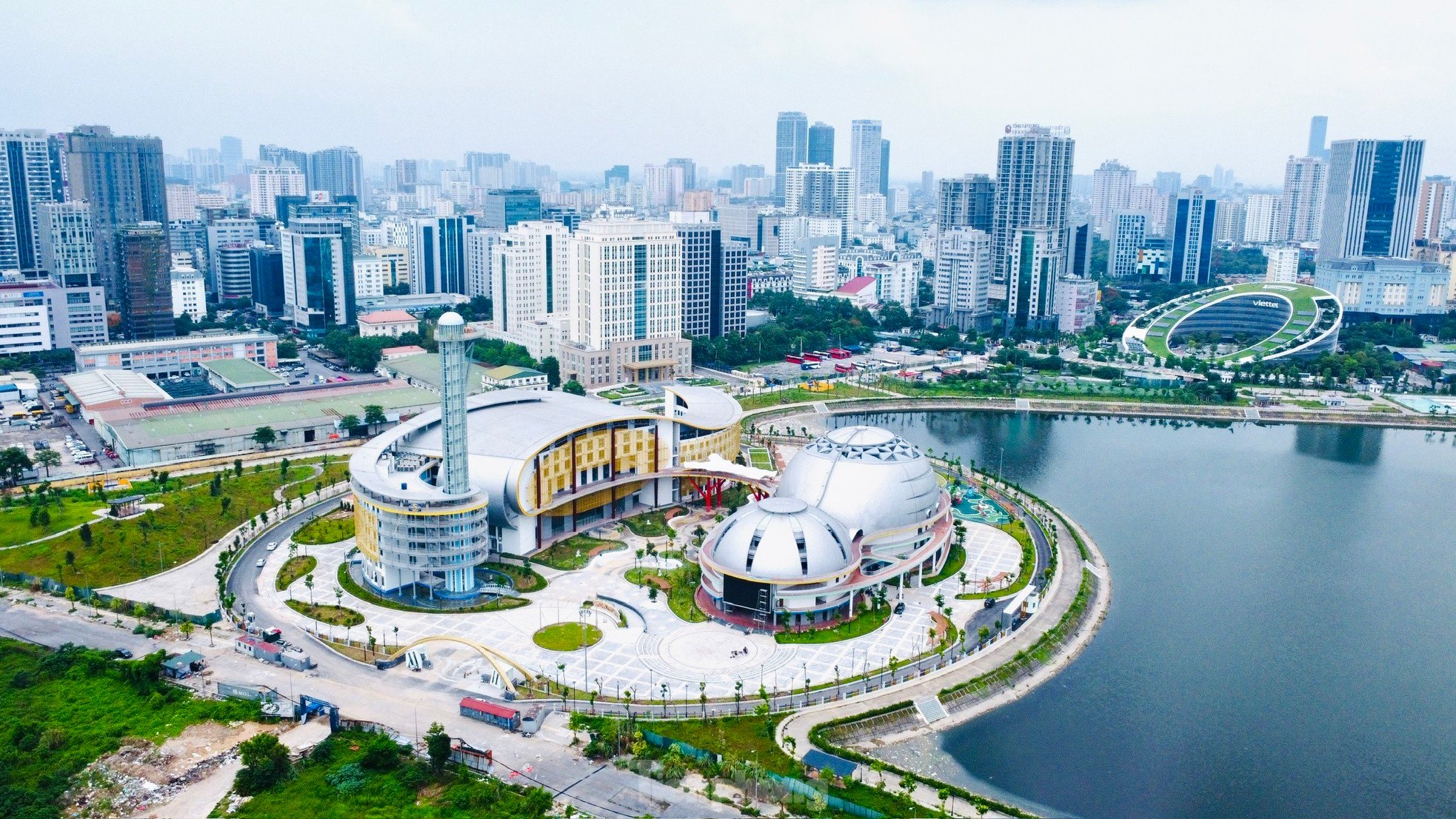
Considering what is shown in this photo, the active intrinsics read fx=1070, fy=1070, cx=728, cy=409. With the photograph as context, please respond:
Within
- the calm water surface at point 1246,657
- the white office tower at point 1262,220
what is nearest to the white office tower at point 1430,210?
the white office tower at point 1262,220

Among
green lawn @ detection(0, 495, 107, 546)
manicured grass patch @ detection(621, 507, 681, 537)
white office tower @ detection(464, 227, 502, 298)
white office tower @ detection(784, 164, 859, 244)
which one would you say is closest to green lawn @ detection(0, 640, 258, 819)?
green lawn @ detection(0, 495, 107, 546)

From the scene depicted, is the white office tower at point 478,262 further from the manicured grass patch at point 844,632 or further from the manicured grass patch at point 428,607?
the manicured grass patch at point 844,632

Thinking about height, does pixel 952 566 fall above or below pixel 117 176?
below

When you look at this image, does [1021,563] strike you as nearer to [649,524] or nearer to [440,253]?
[649,524]

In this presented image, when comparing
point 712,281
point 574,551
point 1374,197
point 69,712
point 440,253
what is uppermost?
point 1374,197

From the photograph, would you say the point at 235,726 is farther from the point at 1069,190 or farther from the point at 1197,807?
the point at 1069,190

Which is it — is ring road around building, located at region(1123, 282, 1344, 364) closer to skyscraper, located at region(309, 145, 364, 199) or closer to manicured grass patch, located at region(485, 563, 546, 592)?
manicured grass patch, located at region(485, 563, 546, 592)

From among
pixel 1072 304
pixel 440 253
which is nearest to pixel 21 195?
pixel 440 253
